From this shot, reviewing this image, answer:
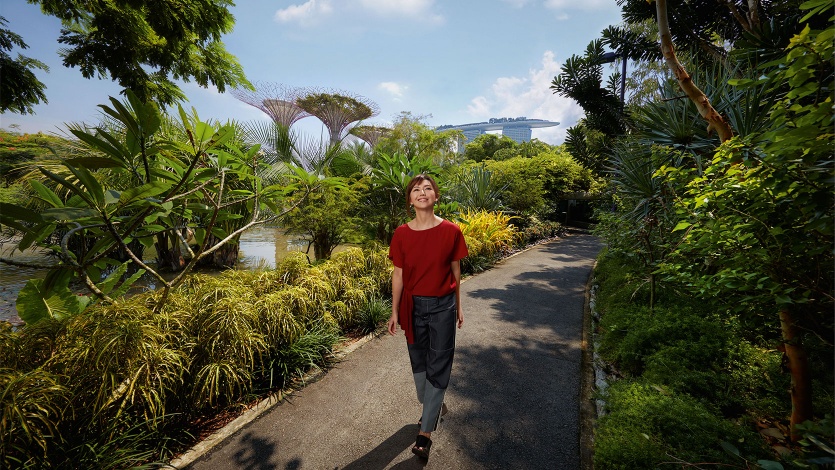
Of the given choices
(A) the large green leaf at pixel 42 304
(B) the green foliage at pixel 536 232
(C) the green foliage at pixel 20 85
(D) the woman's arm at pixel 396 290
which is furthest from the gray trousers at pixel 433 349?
(B) the green foliage at pixel 536 232

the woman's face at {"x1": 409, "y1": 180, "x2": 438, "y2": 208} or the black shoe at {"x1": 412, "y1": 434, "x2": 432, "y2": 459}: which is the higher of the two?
the woman's face at {"x1": 409, "y1": 180, "x2": 438, "y2": 208}

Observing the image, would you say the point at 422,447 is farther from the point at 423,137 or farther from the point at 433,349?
the point at 423,137

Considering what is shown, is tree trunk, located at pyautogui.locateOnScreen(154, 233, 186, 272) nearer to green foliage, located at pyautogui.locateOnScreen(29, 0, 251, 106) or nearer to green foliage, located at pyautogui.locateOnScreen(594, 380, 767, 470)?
green foliage, located at pyautogui.locateOnScreen(29, 0, 251, 106)

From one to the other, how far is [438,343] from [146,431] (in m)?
2.19

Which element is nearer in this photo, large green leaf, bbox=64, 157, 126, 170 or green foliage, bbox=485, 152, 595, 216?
large green leaf, bbox=64, 157, 126, 170

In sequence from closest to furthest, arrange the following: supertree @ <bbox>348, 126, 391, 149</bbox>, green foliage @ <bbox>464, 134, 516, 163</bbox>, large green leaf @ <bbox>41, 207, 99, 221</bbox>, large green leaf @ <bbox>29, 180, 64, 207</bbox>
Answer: large green leaf @ <bbox>41, 207, 99, 221</bbox> < large green leaf @ <bbox>29, 180, 64, 207</bbox> < supertree @ <bbox>348, 126, 391, 149</bbox> < green foliage @ <bbox>464, 134, 516, 163</bbox>

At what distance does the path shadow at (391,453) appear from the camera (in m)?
2.21

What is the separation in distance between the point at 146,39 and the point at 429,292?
21.8 ft

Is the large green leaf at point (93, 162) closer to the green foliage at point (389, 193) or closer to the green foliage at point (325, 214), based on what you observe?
the green foliage at point (325, 214)

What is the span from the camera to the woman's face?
2371mm

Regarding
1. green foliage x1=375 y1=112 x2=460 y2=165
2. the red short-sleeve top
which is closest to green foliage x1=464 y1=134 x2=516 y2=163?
green foliage x1=375 y1=112 x2=460 y2=165

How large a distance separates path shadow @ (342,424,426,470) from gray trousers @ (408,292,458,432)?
229mm

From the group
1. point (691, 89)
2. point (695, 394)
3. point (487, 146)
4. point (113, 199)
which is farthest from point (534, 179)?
point (487, 146)

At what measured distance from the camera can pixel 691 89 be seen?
2508 millimetres
